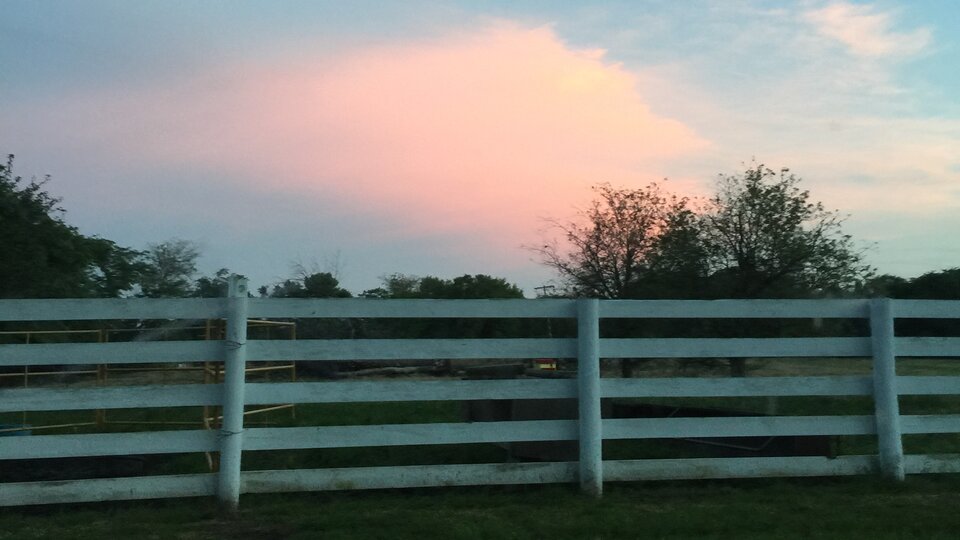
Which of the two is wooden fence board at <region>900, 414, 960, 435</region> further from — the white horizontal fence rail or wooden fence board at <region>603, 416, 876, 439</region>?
wooden fence board at <region>603, 416, 876, 439</region>

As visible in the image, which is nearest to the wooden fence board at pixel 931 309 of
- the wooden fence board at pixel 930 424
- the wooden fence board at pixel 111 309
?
the wooden fence board at pixel 930 424

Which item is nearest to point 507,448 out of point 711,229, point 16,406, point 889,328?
point 889,328

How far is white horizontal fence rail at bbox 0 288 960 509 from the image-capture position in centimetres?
568

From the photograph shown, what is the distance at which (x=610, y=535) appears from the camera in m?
5.11

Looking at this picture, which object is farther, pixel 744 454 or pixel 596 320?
pixel 744 454

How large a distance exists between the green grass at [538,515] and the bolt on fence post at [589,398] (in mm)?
168

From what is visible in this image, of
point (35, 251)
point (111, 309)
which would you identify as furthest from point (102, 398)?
point (35, 251)

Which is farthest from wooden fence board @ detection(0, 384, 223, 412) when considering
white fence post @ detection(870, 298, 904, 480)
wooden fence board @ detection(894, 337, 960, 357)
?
wooden fence board @ detection(894, 337, 960, 357)

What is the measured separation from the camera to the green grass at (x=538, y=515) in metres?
5.13

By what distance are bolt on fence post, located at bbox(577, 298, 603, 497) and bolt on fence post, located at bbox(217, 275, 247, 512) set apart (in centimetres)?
259

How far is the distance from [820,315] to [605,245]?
33.5ft

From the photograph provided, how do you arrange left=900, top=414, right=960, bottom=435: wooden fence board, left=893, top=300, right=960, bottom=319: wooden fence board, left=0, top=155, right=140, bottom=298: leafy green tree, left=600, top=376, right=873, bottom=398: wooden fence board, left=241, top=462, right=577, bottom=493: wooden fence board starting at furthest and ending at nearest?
1. left=0, top=155, right=140, bottom=298: leafy green tree
2. left=893, top=300, right=960, bottom=319: wooden fence board
3. left=900, top=414, right=960, bottom=435: wooden fence board
4. left=600, top=376, right=873, bottom=398: wooden fence board
5. left=241, top=462, right=577, bottom=493: wooden fence board

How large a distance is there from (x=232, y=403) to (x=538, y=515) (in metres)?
2.34

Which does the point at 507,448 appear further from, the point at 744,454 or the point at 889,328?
the point at 889,328
